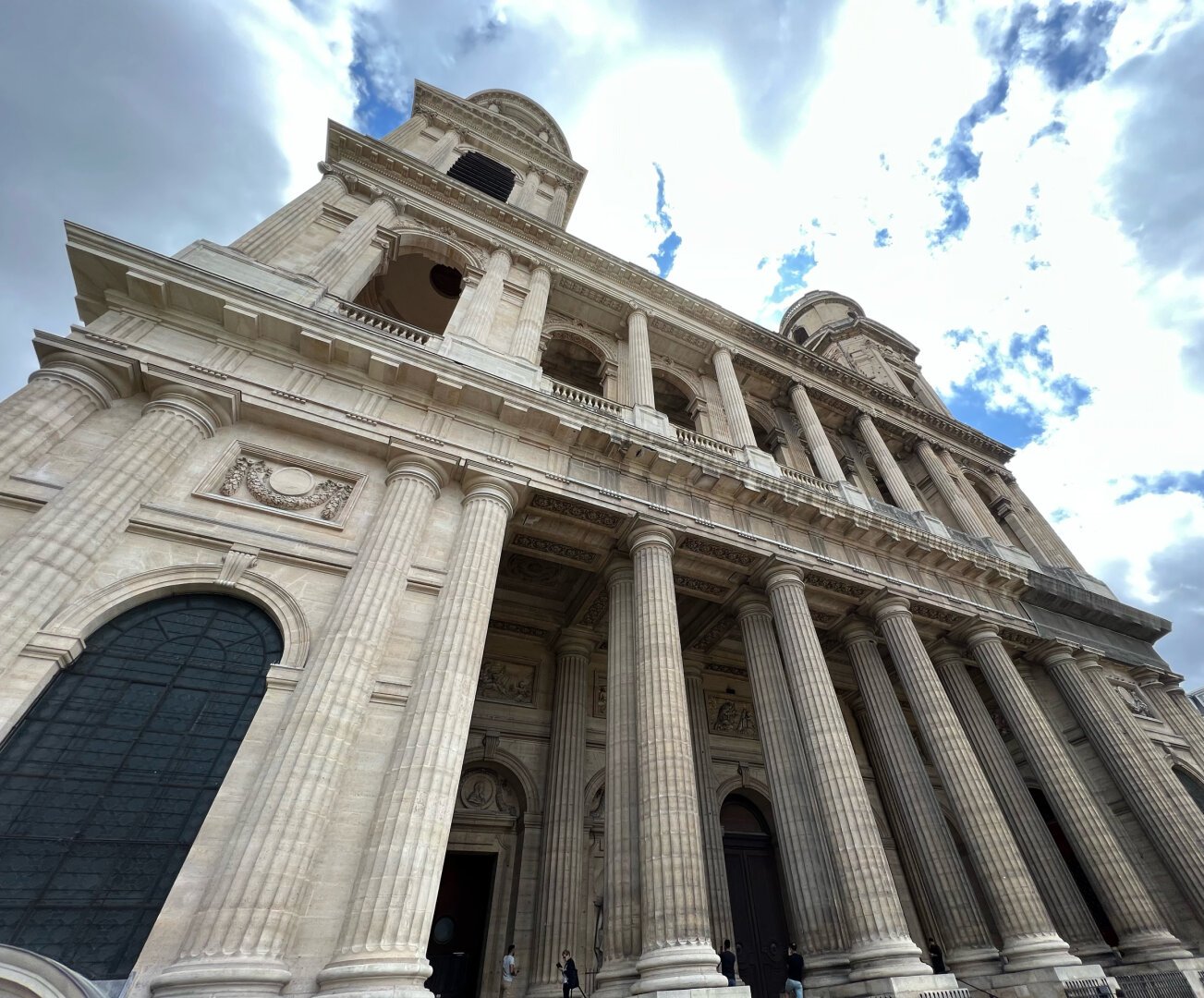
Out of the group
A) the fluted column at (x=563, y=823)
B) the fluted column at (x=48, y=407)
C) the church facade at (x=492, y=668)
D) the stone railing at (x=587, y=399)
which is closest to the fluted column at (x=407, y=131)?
the church facade at (x=492, y=668)

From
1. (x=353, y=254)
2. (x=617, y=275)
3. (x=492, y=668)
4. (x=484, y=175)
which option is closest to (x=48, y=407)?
(x=353, y=254)

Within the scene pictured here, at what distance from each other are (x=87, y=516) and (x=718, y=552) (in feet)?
32.8

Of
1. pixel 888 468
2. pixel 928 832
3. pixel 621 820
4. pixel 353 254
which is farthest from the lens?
pixel 888 468

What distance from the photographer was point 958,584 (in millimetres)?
14938

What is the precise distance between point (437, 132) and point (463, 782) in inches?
821

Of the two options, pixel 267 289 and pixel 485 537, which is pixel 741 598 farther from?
pixel 267 289

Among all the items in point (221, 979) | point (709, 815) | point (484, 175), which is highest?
point (484, 175)

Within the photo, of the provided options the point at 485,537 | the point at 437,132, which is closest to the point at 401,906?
the point at 485,537

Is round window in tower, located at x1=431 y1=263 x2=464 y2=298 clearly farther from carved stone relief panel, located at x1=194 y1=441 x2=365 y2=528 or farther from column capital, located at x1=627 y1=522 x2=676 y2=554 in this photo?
column capital, located at x1=627 y1=522 x2=676 y2=554

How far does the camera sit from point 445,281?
700 inches

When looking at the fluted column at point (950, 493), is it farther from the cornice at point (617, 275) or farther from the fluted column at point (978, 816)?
the fluted column at point (978, 816)

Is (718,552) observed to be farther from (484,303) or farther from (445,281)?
(445,281)

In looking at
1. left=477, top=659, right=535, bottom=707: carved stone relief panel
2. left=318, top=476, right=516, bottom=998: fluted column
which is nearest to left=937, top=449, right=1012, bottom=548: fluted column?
left=477, top=659, right=535, bottom=707: carved stone relief panel

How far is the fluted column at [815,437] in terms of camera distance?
15875 millimetres
